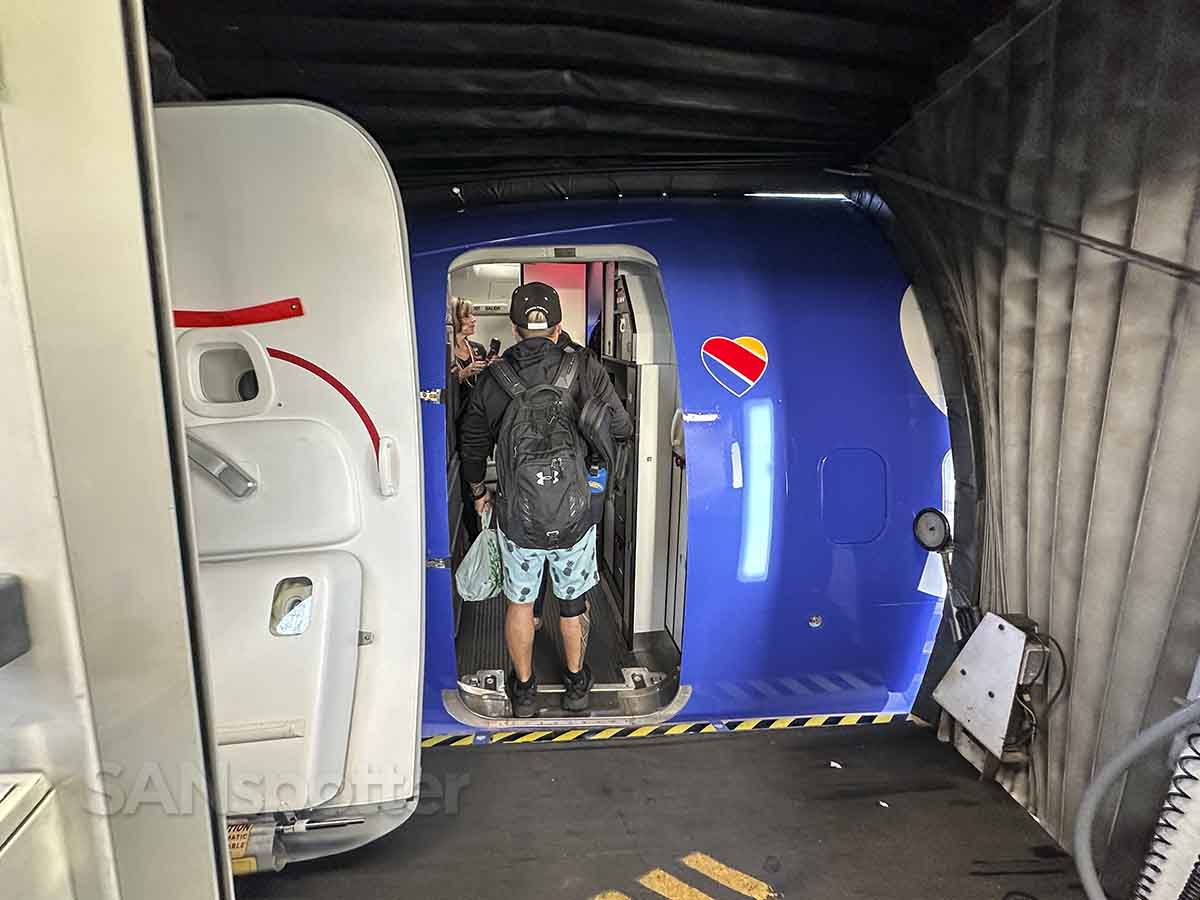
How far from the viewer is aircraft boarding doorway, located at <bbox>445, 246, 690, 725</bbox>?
110 inches

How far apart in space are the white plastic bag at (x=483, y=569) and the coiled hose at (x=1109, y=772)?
2171 millimetres

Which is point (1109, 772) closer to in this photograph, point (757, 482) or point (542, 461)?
point (757, 482)

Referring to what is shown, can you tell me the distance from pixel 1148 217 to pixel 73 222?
7.60 ft

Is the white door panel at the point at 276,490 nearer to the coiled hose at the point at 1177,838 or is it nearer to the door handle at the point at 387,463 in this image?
the door handle at the point at 387,463

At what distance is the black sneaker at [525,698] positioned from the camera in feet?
9.16

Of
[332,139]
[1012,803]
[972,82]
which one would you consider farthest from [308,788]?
[972,82]

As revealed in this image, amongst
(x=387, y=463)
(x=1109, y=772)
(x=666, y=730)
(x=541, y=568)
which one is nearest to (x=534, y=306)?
(x=387, y=463)

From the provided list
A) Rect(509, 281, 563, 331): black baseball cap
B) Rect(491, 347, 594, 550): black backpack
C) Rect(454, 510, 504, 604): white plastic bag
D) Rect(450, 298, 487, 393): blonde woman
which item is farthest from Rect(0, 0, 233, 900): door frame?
Rect(450, 298, 487, 393): blonde woman

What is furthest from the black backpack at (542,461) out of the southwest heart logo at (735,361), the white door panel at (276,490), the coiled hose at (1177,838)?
the coiled hose at (1177,838)

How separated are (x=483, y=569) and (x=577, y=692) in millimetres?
710

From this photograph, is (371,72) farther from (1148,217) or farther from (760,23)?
(1148,217)

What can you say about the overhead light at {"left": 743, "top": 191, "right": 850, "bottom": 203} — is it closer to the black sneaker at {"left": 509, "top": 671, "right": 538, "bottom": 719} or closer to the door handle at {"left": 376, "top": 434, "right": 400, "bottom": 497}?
the door handle at {"left": 376, "top": 434, "right": 400, "bottom": 497}

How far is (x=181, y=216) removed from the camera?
5.87ft

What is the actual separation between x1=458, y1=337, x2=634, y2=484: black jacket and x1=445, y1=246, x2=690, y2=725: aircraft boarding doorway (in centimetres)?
16
